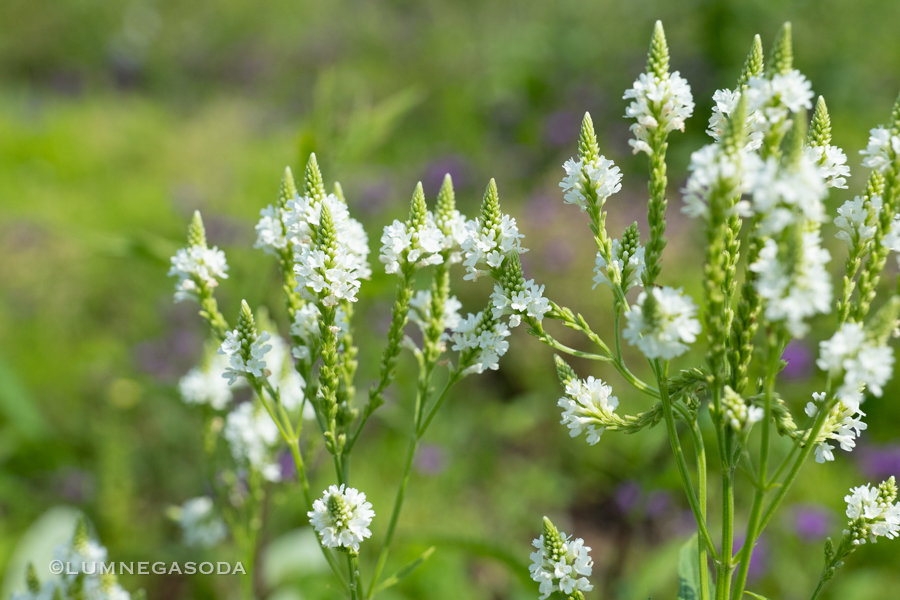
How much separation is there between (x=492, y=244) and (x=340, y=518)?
58 centimetres

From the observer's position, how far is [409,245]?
1347 mm

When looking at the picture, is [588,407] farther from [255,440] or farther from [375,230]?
[375,230]

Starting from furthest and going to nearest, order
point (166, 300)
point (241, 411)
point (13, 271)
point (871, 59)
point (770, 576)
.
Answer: point (871, 59) < point (13, 271) < point (166, 300) < point (770, 576) < point (241, 411)

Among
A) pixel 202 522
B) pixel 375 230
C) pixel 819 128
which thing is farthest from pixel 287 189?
pixel 375 230

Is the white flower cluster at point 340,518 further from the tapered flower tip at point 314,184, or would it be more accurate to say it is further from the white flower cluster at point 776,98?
→ the white flower cluster at point 776,98

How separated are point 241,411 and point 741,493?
3192 millimetres

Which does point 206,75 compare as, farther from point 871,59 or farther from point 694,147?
point 871,59

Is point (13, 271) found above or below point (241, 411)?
above

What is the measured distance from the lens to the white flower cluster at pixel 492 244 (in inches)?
50.9

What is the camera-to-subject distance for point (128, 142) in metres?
10.1

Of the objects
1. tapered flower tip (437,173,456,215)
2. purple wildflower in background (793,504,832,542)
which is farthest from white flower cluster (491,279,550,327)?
purple wildflower in background (793,504,832,542)

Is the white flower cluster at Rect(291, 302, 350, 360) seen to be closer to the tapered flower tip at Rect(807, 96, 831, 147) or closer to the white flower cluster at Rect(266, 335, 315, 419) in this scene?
the white flower cluster at Rect(266, 335, 315, 419)

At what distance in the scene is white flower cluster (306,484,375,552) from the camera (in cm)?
124

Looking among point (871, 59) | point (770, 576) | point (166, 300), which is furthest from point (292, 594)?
point (871, 59)
